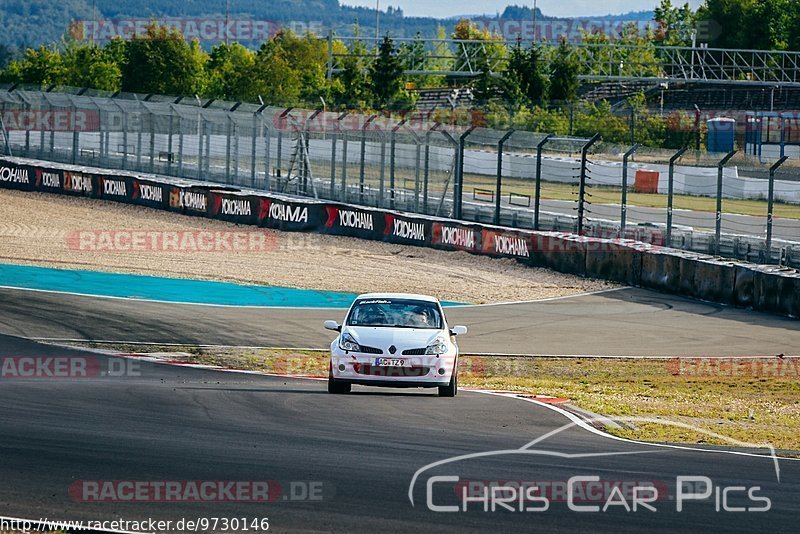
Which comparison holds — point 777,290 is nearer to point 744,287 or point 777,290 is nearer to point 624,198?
point 744,287

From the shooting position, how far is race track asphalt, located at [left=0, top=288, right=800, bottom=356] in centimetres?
1938

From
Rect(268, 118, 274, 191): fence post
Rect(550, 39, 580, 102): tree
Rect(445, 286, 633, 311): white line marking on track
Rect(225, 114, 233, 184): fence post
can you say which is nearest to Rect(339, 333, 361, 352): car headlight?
Rect(445, 286, 633, 311): white line marking on track

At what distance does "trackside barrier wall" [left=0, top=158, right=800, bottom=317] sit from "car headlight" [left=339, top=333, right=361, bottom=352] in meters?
11.1

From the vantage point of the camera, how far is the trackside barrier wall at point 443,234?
23500mm

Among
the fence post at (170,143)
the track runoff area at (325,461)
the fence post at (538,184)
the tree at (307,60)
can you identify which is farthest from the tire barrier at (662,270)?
the tree at (307,60)

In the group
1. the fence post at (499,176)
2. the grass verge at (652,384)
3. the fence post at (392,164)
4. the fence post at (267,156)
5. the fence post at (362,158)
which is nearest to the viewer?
the grass verge at (652,384)

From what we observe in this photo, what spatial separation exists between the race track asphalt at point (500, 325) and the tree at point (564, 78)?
3801 centimetres

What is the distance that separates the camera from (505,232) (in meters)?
28.9

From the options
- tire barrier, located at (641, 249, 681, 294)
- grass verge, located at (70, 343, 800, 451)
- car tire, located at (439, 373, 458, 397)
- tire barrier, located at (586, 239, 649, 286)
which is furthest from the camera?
tire barrier, located at (586, 239, 649, 286)

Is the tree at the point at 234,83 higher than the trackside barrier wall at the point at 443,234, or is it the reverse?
the tree at the point at 234,83

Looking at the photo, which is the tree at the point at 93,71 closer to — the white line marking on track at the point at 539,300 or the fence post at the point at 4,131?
the fence post at the point at 4,131

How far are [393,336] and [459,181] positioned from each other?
17375 mm

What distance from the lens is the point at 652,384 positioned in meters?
16.9

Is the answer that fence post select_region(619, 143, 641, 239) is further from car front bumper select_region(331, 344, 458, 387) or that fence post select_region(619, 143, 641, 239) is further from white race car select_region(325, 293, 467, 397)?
car front bumper select_region(331, 344, 458, 387)
